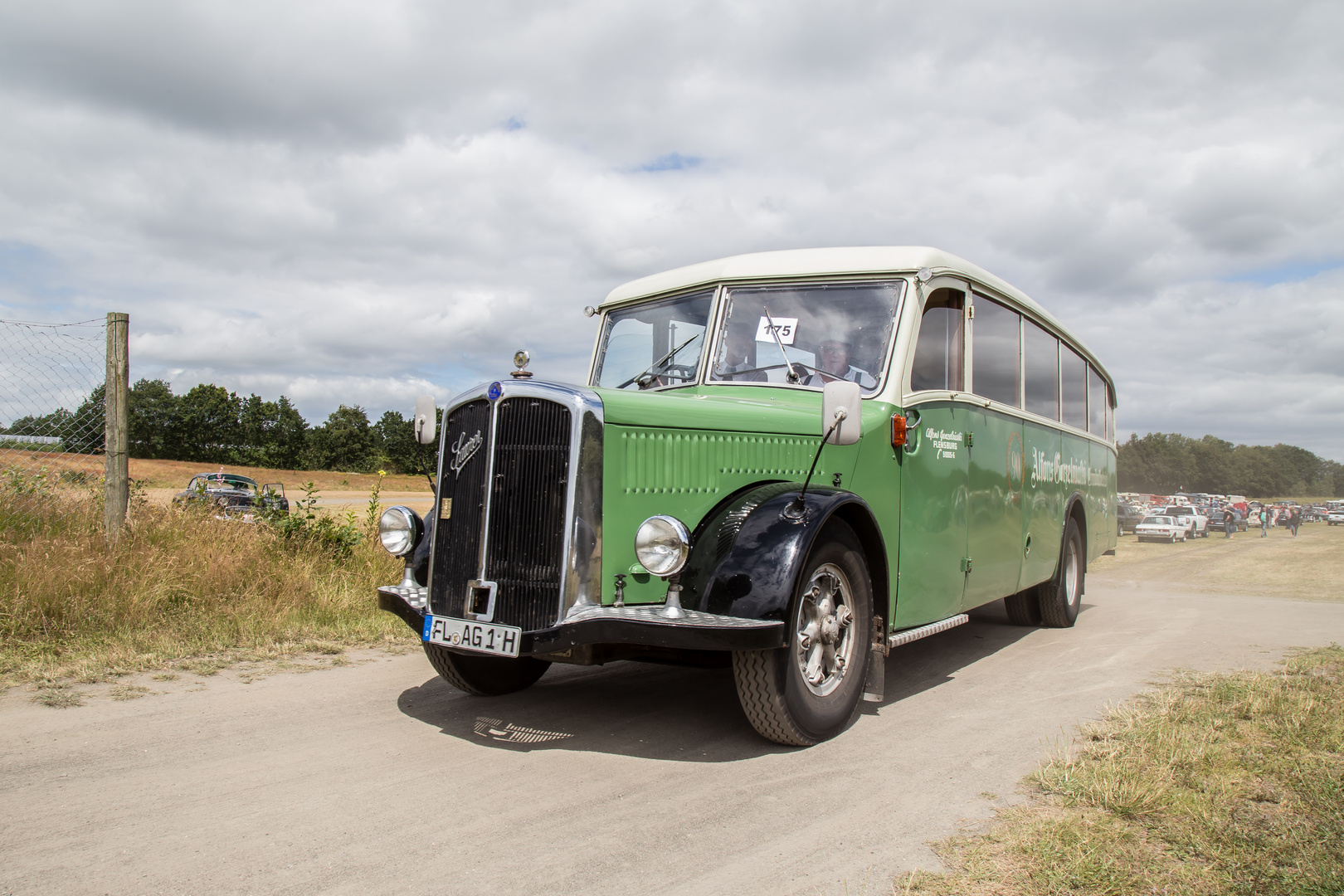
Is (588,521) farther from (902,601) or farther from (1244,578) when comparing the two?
(1244,578)

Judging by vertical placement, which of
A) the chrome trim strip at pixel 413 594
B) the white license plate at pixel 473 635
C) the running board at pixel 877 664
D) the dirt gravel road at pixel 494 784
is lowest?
the dirt gravel road at pixel 494 784

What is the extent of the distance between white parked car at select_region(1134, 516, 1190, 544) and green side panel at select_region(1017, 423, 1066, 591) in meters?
32.1

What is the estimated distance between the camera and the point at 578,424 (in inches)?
148

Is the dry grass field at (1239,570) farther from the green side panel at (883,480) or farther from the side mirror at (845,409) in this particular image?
the side mirror at (845,409)

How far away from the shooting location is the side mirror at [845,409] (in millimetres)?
4090

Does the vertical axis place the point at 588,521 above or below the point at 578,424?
below

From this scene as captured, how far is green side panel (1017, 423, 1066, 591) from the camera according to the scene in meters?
6.82

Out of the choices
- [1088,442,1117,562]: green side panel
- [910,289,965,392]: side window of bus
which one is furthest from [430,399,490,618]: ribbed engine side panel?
[1088,442,1117,562]: green side panel

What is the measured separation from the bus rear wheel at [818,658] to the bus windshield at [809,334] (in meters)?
1.12

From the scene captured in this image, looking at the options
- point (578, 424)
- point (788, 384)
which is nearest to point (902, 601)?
point (788, 384)

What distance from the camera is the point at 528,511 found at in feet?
12.7

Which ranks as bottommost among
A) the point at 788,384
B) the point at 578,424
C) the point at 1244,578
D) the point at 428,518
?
the point at 1244,578

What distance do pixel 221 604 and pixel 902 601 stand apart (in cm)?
471

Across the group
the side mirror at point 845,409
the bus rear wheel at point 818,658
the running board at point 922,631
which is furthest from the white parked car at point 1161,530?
the side mirror at point 845,409
